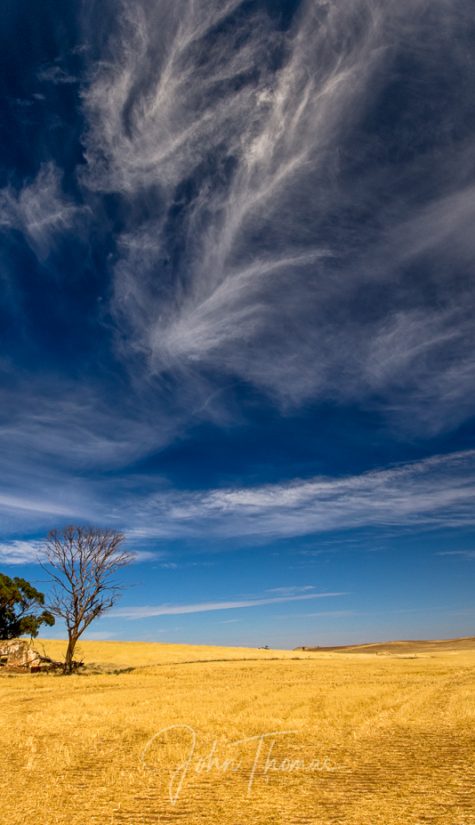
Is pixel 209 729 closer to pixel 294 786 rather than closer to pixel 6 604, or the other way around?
pixel 294 786

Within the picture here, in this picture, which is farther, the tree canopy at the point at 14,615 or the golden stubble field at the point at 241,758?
the tree canopy at the point at 14,615

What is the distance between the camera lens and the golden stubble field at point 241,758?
7.43 m

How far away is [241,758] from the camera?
10.8 metres

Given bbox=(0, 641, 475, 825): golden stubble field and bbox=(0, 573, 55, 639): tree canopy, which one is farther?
bbox=(0, 573, 55, 639): tree canopy

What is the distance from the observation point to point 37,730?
46.2ft

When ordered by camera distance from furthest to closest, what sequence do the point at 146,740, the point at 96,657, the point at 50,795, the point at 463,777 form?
the point at 96,657
the point at 146,740
the point at 463,777
the point at 50,795

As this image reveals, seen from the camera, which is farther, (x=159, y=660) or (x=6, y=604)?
(x=159, y=660)

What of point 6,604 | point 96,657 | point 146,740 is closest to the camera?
point 146,740

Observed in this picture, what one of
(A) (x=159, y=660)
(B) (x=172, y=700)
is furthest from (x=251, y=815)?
(A) (x=159, y=660)

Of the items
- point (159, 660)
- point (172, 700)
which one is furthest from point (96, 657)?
point (172, 700)

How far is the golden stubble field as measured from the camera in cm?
743

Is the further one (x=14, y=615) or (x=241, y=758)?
(x=14, y=615)

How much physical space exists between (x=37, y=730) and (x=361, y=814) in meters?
10.6

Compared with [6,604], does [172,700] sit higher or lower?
lower
